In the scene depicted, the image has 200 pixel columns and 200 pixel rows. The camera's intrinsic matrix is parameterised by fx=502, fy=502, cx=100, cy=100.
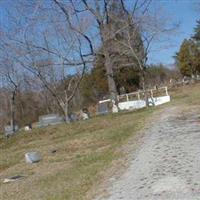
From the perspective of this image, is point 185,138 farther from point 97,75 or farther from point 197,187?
point 97,75

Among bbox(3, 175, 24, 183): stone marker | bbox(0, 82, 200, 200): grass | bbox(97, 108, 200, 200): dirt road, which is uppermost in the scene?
bbox(97, 108, 200, 200): dirt road

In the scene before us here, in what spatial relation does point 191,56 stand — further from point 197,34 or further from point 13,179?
point 13,179

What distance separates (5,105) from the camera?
66.8 m

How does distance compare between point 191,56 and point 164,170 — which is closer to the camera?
point 164,170

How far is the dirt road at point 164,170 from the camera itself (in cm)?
726

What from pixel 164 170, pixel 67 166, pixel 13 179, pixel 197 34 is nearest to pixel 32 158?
pixel 67 166

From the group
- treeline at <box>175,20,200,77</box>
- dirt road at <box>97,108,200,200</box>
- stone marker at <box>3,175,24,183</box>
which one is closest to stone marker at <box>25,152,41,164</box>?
stone marker at <box>3,175,24,183</box>

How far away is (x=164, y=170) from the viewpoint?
28.6 ft

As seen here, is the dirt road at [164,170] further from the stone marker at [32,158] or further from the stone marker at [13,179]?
the stone marker at [32,158]

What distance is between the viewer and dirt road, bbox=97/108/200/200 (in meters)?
7.26

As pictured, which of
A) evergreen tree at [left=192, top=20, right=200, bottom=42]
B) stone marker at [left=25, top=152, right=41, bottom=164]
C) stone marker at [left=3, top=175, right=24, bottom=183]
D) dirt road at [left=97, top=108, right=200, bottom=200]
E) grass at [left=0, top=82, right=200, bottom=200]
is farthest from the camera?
evergreen tree at [left=192, top=20, right=200, bottom=42]

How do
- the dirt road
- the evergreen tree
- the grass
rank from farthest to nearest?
the evergreen tree, the grass, the dirt road

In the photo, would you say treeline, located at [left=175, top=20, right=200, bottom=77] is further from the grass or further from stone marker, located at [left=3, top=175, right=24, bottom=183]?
stone marker, located at [left=3, top=175, right=24, bottom=183]

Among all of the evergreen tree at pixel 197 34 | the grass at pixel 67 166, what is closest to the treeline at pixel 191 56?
the evergreen tree at pixel 197 34
